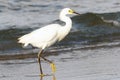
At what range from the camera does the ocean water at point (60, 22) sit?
12.8 meters

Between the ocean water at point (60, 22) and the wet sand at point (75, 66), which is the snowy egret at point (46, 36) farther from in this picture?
the ocean water at point (60, 22)

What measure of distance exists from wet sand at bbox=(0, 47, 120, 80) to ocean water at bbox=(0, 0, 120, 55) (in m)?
0.98

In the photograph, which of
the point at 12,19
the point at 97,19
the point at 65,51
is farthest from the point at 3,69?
the point at 97,19

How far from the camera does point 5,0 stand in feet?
A: 60.3

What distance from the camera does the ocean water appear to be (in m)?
12.8

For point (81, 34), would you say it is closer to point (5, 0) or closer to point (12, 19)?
point (12, 19)

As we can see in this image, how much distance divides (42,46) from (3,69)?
0.91m

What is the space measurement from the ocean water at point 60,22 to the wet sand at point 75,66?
0.98m

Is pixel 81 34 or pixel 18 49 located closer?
pixel 18 49

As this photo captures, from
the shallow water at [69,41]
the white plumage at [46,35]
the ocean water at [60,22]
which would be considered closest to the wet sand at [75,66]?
the shallow water at [69,41]

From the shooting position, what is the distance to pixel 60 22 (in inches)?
596

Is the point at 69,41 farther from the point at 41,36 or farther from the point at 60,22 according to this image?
the point at 41,36

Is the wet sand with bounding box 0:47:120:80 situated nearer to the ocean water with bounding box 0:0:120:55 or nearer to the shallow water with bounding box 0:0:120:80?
the shallow water with bounding box 0:0:120:80

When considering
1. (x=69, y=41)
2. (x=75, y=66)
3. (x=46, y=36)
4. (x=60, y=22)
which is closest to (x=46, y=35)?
(x=46, y=36)
